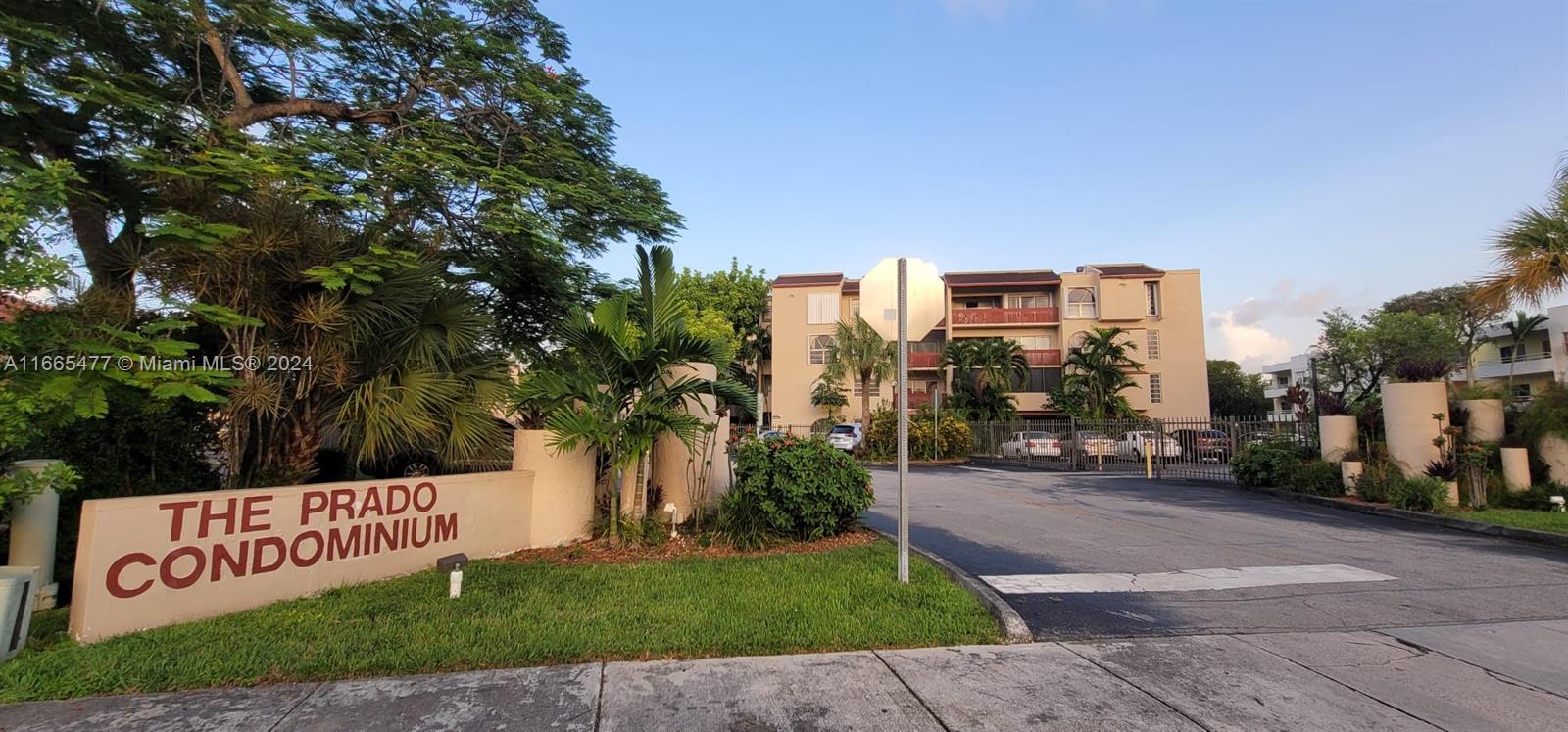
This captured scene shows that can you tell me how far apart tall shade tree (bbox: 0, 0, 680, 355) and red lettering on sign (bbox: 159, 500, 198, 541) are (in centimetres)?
279

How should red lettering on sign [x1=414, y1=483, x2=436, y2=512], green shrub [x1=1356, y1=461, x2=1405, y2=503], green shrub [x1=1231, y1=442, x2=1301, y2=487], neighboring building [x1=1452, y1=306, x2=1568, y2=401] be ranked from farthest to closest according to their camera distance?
1. neighboring building [x1=1452, y1=306, x2=1568, y2=401]
2. green shrub [x1=1231, y1=442, x2=1301, y2=487]
3. green shrub [x1=1356, y1=461, x2=1405, y2=503]
4. red lettering on sign [x1=414, y1=483, x2=436, y2=512]

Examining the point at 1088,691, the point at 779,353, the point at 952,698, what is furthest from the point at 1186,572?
the point at 779,353

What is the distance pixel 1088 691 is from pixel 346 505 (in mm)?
6320

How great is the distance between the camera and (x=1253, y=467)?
49.4ft

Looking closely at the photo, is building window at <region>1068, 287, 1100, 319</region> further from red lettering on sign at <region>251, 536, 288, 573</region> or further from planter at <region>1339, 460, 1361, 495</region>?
red lettering on sign at <region>251, 536, 288, 573</region>

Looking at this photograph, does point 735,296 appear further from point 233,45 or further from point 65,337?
point 65,337

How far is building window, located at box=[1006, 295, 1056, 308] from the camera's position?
135ft

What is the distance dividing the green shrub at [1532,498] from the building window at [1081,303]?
2950cm

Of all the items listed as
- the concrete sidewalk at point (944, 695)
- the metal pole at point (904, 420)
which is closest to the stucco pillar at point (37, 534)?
the concrete sidewalk at point (944, 695)

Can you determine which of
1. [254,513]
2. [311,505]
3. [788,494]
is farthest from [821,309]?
[254,513]

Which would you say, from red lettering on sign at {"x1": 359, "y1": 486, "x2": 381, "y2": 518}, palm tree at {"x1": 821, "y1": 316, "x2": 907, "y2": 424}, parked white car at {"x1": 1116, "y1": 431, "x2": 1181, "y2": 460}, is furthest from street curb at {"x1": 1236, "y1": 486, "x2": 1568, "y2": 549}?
palm tree at {"x1": 821, "y1": 316, "x2": 907, "y2": 424}

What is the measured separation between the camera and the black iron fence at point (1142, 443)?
17.4m

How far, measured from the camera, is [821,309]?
41.1 m

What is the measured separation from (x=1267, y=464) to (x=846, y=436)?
19475 millimetres
